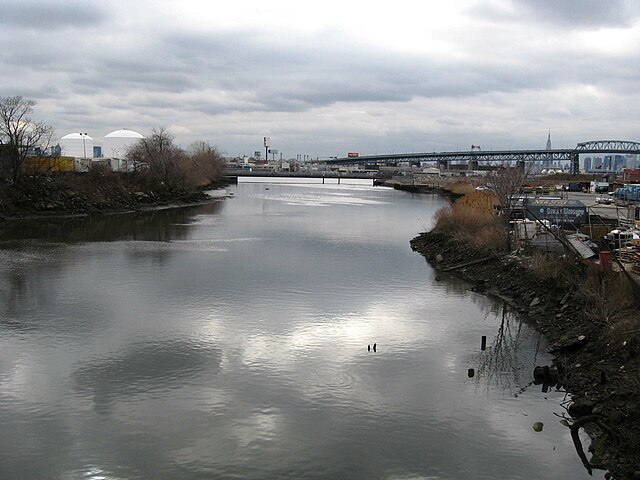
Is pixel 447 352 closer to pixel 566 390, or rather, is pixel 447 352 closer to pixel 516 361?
pixel 516 361

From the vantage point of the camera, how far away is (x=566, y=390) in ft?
39.8

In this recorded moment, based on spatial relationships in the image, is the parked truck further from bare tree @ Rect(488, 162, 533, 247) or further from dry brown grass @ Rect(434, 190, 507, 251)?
bare tree @ Rect(488, 162, 533, 247)

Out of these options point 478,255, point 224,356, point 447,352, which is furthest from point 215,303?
point 478,255

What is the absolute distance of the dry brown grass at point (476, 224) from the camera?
25672 millimetres

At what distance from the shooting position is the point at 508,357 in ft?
47.3

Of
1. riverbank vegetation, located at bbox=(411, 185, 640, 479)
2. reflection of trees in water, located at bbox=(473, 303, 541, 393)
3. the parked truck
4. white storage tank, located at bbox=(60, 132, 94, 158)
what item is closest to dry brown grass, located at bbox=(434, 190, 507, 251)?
riverbank vegetation, located at bbox=(411, 185, 640, 479)

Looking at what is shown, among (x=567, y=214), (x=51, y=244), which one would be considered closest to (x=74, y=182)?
(x=51, y=244)

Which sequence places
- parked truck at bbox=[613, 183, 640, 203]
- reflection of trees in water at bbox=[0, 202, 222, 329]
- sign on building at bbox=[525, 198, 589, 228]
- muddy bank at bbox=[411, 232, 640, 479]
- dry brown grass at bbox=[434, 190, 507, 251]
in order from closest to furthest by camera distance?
1. muddy bank at bbox=[411, 232, 640, 479]
2. reflection of trees in water at bbox=[0, 202, 222, 329]
3. dry brown grass at bbox=[434, 190, 507, 251]
4. sign on building at bbox=[525, 198, 589, 228]
5. parked truck at bbox=[613, 183, 640, 203]

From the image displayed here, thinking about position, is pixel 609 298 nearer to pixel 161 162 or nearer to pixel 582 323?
pixel 582 323

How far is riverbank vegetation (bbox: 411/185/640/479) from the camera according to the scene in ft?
32.4

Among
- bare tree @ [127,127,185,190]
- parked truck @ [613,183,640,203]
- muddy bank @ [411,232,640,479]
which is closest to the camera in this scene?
muddy bank @ [411,232,640,479]

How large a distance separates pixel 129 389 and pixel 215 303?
6.79 meters

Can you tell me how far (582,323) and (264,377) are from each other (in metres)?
8.06

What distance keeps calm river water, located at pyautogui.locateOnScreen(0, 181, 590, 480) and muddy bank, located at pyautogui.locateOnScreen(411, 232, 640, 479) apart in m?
0.49
